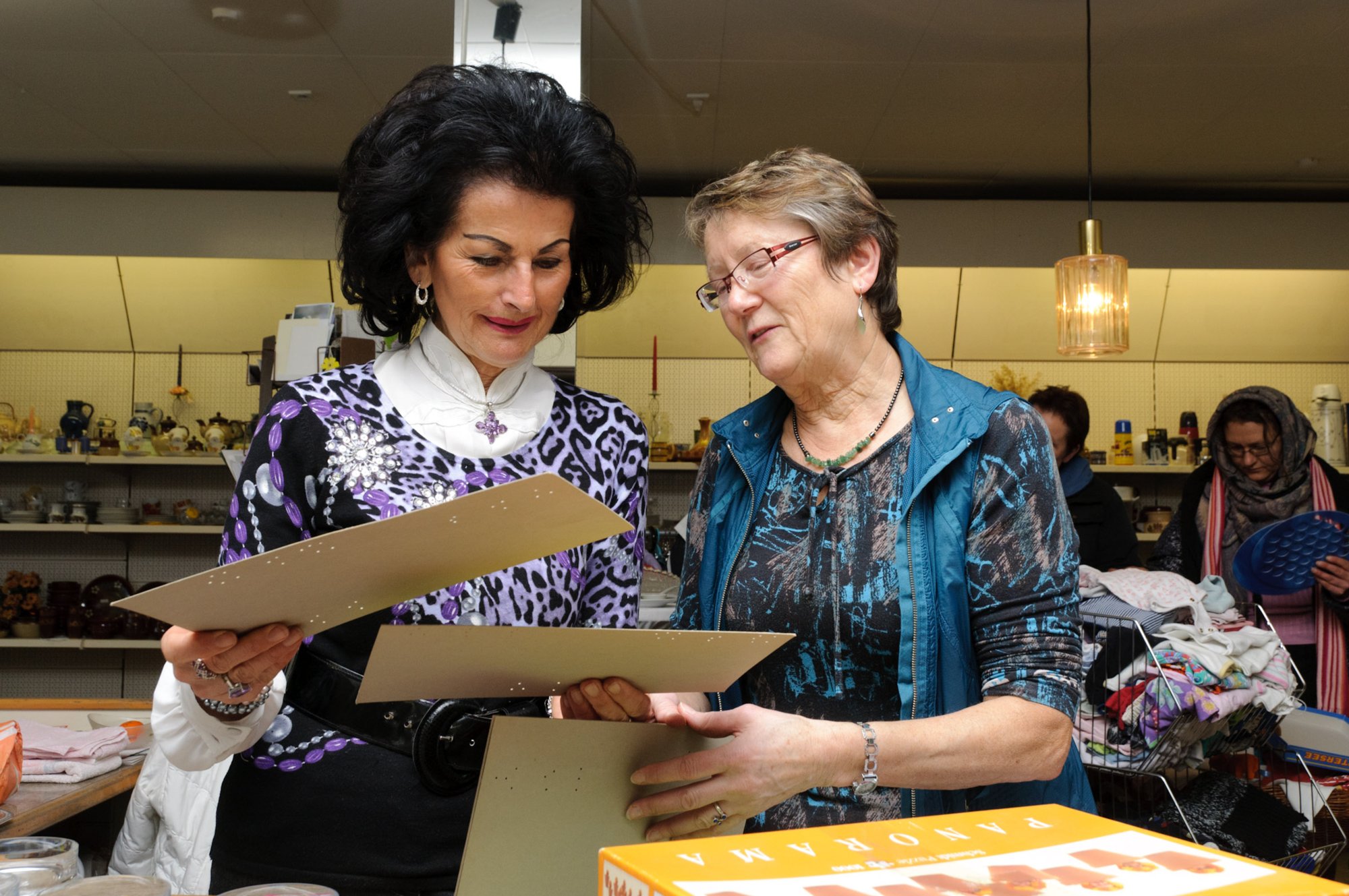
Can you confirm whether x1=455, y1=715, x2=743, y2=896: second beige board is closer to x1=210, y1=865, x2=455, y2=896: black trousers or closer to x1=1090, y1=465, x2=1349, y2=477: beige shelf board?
x1=210, y1=865, x2=455, y2=896: black trousers

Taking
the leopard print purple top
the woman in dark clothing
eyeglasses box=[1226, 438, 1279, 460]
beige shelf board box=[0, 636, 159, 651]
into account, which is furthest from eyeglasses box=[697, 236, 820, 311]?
beige shelf board box=[0, 636, 159, 651]

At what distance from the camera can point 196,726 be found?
1.16 meters

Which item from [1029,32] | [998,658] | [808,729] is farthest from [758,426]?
[1029,32]

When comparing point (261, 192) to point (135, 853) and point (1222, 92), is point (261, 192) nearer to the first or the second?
point (135, 853)

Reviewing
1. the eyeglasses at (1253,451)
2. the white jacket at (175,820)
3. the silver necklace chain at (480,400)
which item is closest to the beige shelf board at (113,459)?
the white jacket at (175,820)

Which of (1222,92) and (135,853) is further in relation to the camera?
(1222,92)

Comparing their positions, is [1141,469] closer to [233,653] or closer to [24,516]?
[233,653]

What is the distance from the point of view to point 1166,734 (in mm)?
2689

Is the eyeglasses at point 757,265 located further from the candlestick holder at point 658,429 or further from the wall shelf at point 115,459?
the wall shelf at point 115,459

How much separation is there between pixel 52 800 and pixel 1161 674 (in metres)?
2.43

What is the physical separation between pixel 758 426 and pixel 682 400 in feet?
17.6

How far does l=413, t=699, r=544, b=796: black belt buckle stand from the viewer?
4.00ft

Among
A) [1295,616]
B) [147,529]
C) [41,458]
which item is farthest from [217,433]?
[1295,616]

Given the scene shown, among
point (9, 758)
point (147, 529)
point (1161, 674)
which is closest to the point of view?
point (9, 758)
